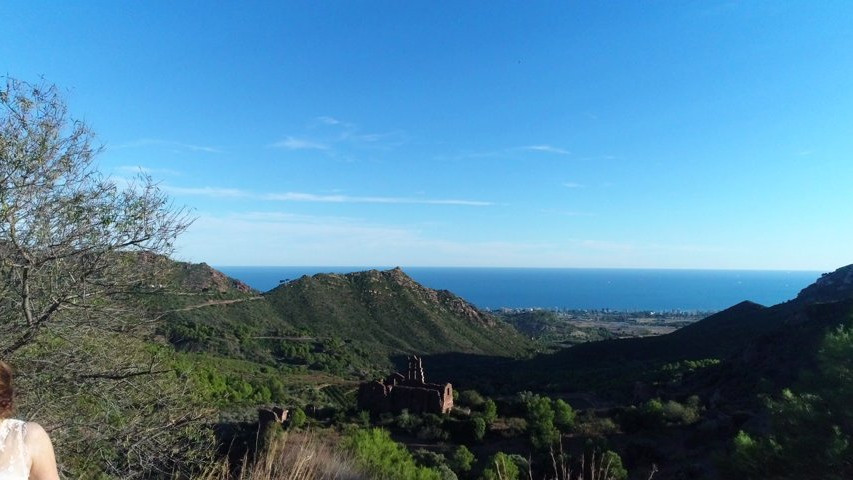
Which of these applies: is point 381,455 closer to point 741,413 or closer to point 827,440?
point 827,440

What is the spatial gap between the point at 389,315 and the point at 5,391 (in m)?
53.6

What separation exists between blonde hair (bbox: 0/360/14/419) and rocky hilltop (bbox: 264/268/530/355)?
4750 centimetres

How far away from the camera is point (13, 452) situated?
220 cm

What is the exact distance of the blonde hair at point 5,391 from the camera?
2.26m

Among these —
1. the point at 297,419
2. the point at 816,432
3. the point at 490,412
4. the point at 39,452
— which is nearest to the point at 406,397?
the point at 490,412

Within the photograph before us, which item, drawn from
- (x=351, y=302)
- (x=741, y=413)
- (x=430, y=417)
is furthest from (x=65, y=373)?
(x=351, y=302)

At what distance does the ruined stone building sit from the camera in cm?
2447

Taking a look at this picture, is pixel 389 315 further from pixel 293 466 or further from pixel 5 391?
pixel 5 391

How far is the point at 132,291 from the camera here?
6.57 metres

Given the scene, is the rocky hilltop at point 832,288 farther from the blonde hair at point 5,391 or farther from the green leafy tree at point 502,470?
the blonde hair at point 5,391

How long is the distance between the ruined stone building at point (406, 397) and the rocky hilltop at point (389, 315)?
22993 millimetres

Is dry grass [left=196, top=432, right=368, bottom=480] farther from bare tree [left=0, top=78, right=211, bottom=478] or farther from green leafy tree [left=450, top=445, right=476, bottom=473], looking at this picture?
green leafy tree [left=450, top=445, right=476, bottom=473]

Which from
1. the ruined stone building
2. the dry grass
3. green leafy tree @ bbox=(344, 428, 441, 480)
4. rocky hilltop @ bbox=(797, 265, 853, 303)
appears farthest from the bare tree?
rocky hilltop @ bbox=(797, 265, 853, 303)

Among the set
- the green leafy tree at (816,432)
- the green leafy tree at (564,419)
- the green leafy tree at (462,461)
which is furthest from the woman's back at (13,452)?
the green leafy tree at (564,419)
